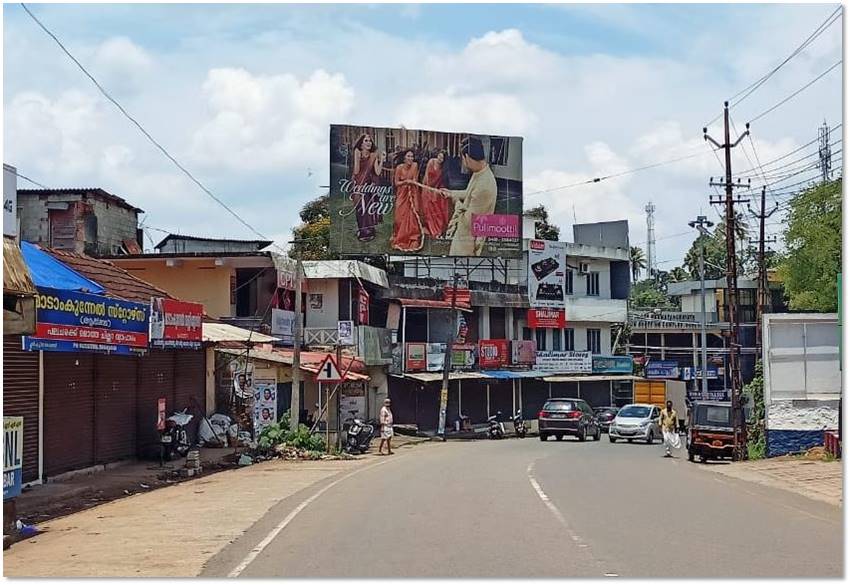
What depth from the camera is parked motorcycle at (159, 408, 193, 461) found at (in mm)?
24203

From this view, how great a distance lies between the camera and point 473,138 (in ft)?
150

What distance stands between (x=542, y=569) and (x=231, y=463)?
1706 cm

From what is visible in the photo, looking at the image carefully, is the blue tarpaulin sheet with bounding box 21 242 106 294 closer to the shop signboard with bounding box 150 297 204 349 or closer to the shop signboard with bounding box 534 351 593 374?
the shop signboard with bounding box 150 297 204 349

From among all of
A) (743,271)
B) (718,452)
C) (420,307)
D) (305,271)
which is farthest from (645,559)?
(743,271)

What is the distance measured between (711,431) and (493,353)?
2293 cm

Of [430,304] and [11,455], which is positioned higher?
[430,304]

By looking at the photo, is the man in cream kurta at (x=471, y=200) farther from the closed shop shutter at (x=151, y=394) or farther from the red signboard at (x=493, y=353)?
the closed shop shutter at (x=151, y=394)

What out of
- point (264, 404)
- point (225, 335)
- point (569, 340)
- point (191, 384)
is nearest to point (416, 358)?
point (569, 340)

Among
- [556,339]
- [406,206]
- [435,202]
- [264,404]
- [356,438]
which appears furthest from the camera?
[556,339]

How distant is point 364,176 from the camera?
44.1 meters

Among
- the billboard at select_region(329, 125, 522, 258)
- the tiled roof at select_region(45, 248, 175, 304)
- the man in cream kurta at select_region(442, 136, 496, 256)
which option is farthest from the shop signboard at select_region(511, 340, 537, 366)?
the tiled roof at select_region(45, 248, 175, 304)

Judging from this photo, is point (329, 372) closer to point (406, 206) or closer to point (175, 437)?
point (175, 437)

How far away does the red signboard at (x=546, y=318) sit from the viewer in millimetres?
55469

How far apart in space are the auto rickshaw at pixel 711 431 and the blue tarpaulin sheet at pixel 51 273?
1734cm
